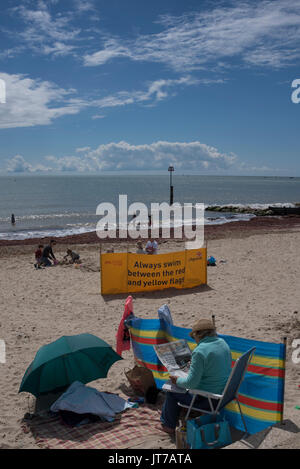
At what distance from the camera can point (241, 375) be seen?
4266 mm

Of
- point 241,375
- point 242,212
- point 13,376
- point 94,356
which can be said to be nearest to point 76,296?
point 13,376

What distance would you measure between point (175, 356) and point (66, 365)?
1.61 m

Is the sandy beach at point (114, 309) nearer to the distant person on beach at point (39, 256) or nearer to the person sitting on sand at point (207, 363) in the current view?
the distant person on beach at point (39, 256)

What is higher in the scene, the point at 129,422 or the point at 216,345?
the point at 216,345

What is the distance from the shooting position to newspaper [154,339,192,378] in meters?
4.89

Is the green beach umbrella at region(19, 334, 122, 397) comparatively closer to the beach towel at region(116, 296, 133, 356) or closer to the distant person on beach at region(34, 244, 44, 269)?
the beach towel at region(116, 296, 133, 356)

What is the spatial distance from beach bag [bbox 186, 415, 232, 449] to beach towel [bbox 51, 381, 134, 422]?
136 cm

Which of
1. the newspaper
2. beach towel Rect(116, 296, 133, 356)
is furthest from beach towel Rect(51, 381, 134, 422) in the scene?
beach towel Rect(116, 296, 133, 356)

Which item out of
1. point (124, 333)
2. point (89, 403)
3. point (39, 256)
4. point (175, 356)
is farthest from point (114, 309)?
point (39, 256)

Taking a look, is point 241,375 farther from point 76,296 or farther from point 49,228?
point 49,228

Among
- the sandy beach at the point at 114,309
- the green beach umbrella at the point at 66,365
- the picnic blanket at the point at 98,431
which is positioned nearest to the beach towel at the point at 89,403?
the picnic blanket at the point at 98,431

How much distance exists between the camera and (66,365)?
565 cm
